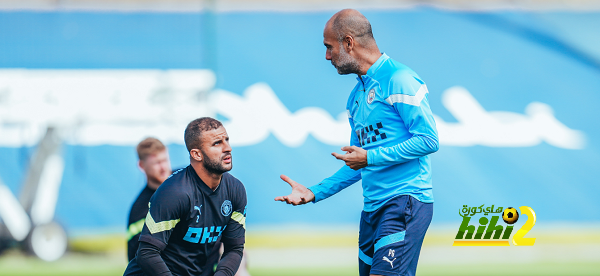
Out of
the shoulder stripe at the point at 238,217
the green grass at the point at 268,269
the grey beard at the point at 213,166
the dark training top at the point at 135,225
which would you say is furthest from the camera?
the green grass at the point at 268,269

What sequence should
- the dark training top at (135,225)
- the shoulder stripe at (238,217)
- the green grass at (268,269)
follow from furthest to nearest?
the green grass at (268,269), the dark training top at (135,225), the shoulder stripe at (238,217)

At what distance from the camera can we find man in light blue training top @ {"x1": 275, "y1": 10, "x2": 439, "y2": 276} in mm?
2820

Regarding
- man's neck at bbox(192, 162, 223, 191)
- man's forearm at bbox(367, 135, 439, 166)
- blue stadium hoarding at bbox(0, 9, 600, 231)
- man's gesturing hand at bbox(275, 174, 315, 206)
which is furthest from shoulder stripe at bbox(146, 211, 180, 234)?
blue stadium hoarding at bbox(0, 9, 600, 231)

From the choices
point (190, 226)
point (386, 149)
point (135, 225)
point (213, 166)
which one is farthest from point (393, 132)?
point (135, 225)

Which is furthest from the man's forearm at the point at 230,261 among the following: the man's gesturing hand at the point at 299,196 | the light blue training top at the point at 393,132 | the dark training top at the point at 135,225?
the light blue training top at the point at 393,132

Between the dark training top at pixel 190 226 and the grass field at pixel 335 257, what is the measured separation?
9.54ft

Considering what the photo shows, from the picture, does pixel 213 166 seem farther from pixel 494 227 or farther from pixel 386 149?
pixel 494 227

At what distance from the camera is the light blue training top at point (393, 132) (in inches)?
111

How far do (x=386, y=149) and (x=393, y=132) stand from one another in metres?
0.16

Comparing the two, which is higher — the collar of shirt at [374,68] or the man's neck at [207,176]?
the collar of shirt at [374,68]

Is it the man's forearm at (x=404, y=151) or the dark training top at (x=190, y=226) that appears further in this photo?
the dark training top at (x=190, y=226)

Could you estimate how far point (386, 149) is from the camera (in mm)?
2826

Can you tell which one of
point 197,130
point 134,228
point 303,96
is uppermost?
point 303,96

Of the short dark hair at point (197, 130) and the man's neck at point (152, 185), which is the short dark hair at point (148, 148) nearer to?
the man's neck at point (152, 185)
